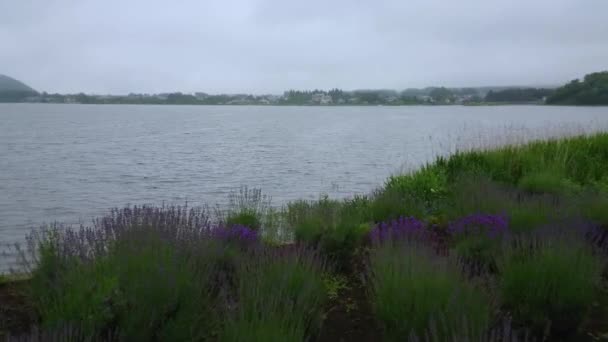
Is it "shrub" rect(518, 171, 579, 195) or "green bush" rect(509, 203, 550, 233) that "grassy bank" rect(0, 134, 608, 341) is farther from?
"shrub" rect(518, 171, 579, 195)

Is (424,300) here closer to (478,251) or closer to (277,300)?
(277,300)

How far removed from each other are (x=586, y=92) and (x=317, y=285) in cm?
6121

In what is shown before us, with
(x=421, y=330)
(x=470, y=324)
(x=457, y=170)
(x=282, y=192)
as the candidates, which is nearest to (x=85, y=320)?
(x=421, y=330)

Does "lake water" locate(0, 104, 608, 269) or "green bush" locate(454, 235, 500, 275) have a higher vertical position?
"green bush" locate(454, 235, 500, 275)

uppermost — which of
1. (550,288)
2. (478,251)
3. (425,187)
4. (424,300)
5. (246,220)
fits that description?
(424,300)

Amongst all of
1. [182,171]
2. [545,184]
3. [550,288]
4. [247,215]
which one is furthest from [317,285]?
[182,171]

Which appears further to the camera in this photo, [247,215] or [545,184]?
[545,184]

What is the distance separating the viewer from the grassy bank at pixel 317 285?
3.46 metres

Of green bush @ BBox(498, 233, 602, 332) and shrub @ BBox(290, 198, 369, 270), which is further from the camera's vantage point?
shrub @ BBox(290, 198, 369, 270)

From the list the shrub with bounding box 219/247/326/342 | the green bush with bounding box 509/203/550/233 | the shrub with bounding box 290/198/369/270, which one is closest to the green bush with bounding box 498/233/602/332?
the shrub with bounding box 219/247/326/342

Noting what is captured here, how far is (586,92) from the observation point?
5822 cm

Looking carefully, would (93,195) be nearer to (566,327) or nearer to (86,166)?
(86,166)

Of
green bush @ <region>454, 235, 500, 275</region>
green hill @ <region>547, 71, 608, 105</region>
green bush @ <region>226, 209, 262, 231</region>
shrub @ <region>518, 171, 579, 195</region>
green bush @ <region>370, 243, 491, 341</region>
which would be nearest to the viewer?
green bush @ <region>370, 243, 491, 341</region>

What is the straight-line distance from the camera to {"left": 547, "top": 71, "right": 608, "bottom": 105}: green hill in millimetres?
51406
